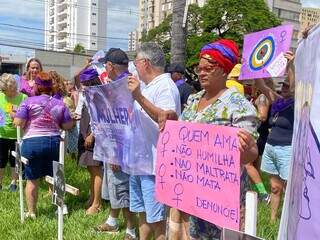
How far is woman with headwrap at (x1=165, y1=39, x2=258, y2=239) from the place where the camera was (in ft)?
8.84

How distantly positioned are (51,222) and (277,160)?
2409 mm

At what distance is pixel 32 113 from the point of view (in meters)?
5.40

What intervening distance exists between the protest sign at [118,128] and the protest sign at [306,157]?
200 cm

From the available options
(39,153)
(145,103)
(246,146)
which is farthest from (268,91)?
(246,146)

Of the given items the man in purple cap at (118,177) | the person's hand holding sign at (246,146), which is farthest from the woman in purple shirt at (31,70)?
the person's hand holding sign at (246,146)

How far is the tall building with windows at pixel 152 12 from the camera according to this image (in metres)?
104

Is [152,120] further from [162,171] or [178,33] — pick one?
[178,33]

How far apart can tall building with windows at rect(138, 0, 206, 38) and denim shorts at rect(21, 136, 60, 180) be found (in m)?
95.8

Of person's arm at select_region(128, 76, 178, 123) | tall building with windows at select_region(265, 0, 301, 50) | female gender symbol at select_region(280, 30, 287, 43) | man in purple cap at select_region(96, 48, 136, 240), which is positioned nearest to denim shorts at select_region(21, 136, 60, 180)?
man in purple cap at select_region(96, 48, 136, 240)

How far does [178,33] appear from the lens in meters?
11.1

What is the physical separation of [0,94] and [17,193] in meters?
1.44

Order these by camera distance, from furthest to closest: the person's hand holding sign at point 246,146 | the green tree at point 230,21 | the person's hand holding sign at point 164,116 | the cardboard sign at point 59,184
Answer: the green tree at point 230,21, the cardboard sign at point 59,184, the person's hand holding sign at point 164,116, the person's hand holding sign at point 246,146

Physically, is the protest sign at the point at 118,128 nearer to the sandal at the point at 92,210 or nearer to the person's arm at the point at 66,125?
the person's arm at the point at 66,125

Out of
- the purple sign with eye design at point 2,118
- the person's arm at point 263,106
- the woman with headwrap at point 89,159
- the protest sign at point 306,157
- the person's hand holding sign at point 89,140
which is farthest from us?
the purple sign with eye design at point 2,118
